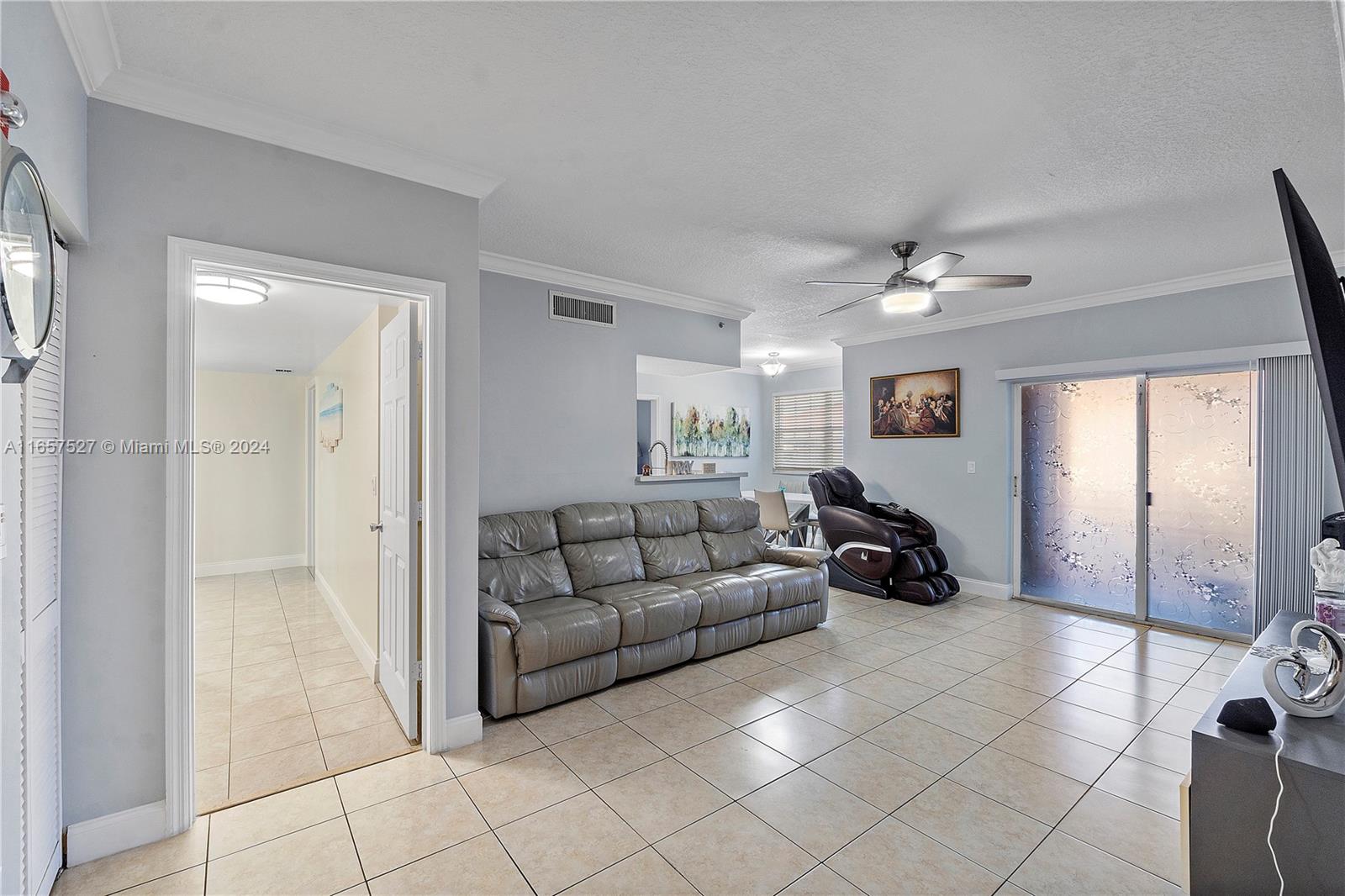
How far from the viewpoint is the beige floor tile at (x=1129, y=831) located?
6.59 feet

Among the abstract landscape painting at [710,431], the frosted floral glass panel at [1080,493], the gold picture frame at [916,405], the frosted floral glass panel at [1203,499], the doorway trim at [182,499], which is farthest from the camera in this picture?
the abstract landscape painting at [710,431]

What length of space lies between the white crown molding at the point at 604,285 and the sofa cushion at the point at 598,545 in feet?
5.19

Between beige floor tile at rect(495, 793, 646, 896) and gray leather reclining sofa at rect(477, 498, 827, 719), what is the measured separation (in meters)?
0.85

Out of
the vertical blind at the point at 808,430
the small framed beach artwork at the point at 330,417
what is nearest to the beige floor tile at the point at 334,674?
the small framed beach artwork at the point at 330,417

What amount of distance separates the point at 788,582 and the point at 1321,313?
10.7 ft

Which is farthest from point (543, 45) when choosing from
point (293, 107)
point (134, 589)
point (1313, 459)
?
point (1313, 459)

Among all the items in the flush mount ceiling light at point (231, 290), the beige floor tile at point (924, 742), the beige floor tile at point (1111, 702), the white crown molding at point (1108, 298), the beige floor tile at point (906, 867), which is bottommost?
the beige floor tile at point (1111, 702)

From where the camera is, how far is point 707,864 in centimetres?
199

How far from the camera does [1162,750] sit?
2758 mm

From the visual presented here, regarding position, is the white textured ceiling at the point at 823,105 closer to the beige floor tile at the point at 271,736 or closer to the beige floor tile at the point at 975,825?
the beige floor tile at the point at 975,825

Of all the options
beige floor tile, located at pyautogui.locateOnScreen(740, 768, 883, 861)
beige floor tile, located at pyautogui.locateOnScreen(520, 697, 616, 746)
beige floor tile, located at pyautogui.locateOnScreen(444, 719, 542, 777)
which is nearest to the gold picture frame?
beige floor tile, located at pyautogui.locateOnScreen(740, 768, 883, 861)

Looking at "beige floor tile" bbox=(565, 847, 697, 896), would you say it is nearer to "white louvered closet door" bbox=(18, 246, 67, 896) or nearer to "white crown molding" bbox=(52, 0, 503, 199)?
"white louvered closet door" bbox=(18, 246, 67, 896)

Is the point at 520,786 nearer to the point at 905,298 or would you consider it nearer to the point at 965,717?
the point at 965,717

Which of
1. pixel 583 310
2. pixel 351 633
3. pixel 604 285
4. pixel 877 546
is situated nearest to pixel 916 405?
pixel 877 546
